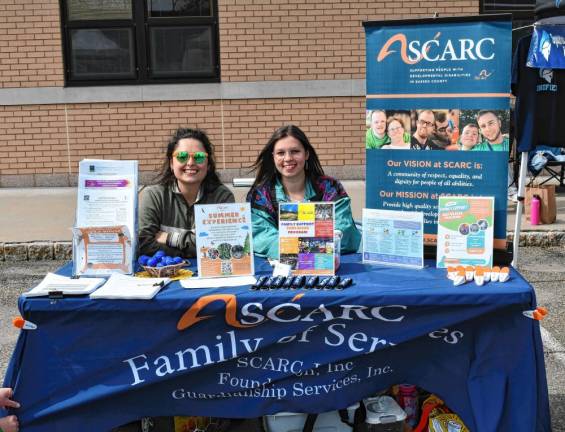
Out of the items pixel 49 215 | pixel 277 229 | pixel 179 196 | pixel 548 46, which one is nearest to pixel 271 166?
pixel 277 229

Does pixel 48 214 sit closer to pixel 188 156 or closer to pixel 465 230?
pixel 188 156

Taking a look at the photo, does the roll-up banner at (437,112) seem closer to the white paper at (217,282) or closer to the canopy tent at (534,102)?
the white paper at (217,282)

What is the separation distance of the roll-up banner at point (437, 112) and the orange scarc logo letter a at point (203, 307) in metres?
1.09

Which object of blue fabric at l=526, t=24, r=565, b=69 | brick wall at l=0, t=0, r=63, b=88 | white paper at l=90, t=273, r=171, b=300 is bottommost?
white paper at l=90, t=273, r=171, b=300

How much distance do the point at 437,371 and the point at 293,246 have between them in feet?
2.80

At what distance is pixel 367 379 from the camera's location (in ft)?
8.96

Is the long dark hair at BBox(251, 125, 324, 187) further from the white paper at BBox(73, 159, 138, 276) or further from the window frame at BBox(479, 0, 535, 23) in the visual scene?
the window frame at BBox(479, 0, 535, 23)

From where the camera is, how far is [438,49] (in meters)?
3.06

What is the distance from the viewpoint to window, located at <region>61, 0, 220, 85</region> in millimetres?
9539

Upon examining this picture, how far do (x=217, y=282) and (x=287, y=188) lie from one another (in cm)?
91

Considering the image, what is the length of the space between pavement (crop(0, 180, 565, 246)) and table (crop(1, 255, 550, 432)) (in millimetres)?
4292

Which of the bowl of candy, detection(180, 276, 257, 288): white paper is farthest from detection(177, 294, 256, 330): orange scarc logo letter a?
the bowl of candy

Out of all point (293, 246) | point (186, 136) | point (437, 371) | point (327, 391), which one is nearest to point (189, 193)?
point (186, 136)

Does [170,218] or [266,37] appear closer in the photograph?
[170,218]
